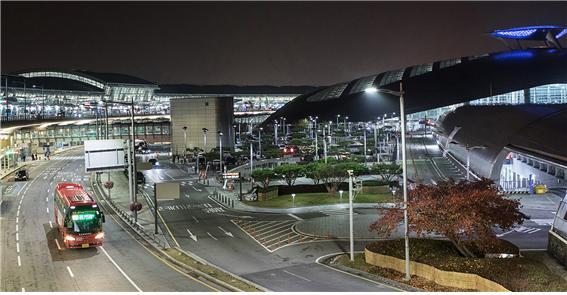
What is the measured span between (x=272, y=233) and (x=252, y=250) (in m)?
6.18

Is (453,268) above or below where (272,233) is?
above

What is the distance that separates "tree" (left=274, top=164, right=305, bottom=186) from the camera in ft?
207

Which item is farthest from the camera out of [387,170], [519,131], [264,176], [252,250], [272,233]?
[387,170]

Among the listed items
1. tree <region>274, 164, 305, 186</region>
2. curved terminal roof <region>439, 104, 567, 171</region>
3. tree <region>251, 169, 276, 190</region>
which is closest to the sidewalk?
tree <region>251, 169, 276, 190</region>

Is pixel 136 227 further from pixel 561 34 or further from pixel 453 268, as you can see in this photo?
pixel 561 34

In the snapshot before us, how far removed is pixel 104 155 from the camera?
4884cm

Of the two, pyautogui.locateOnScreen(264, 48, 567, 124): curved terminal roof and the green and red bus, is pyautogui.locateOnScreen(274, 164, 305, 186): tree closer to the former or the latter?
the green and red bus

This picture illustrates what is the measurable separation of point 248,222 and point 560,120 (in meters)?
38.1

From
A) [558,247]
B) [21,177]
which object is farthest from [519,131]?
[21,177]

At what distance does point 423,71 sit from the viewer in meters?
138

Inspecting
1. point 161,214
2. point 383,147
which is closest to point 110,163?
point 161,214

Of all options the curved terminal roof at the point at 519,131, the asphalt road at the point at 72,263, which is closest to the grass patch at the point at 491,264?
the asphalt road at the point at 72,263

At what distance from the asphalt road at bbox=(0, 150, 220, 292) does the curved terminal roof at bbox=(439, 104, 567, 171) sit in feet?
125

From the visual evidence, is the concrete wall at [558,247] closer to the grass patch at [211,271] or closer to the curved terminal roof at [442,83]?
the grass patch at [211,271]
